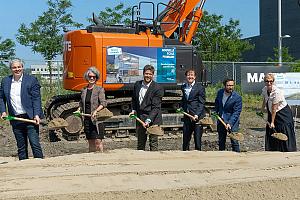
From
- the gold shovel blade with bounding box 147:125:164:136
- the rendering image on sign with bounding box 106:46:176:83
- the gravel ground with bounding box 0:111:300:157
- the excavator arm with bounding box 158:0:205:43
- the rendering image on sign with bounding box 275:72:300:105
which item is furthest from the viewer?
the rendering image on sign with bounding box 275:72:300:105

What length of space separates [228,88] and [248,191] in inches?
100

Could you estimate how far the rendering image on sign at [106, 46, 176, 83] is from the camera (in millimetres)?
9641

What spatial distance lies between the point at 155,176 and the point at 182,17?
22.9ft

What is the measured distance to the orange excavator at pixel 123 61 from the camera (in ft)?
31.6

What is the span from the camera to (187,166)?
190 inches

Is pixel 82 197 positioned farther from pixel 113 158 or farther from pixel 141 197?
pixel 113 158

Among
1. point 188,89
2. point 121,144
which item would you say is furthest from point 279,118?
point 121,144

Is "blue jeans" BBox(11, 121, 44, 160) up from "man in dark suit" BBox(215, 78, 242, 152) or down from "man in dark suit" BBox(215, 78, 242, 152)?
down

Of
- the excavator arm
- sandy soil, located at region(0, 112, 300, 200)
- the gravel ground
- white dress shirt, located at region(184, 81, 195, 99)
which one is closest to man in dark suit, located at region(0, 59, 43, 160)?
sandy soil, located at region(0, 112, 300, 200)

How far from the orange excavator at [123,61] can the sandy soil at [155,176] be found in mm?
4480

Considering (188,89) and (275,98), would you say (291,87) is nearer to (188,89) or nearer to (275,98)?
(275,98)

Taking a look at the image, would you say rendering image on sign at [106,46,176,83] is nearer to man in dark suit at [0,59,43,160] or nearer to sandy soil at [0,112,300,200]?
man in dark suit at [0,59,43,160]

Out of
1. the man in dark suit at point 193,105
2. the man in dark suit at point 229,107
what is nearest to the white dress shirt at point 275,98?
the man in dark suit at point 229,107

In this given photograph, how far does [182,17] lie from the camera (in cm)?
1088
